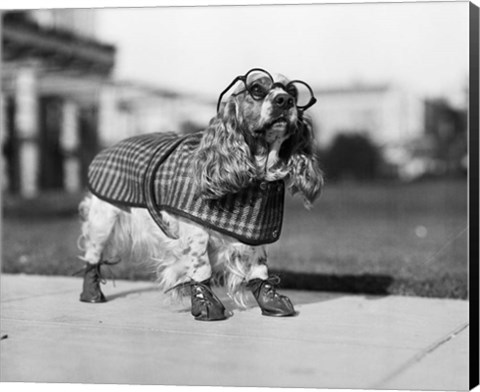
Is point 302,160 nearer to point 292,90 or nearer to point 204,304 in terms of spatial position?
point 292,90

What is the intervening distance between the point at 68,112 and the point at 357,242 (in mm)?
7368

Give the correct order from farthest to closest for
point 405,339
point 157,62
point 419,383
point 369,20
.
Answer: point 157,62
point 369,20
point 405,339
point 419,383

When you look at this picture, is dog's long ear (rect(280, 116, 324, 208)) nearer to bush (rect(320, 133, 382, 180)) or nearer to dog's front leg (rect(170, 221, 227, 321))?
dog's front leg (rect(170, 221, 227, 321))

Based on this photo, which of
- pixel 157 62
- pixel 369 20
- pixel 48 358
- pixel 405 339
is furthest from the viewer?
pixel 157 62

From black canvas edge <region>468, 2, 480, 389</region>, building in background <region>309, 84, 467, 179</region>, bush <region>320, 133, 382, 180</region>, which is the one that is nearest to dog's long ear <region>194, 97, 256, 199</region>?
black canvas edge <region>468, 2, 480, 389</region>

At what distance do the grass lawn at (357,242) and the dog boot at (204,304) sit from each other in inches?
59.2

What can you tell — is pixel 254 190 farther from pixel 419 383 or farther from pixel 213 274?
pixel 419 383

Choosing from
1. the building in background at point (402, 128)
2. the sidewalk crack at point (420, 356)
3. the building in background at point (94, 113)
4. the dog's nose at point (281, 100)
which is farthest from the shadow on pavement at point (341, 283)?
the building in background at point (402, 128)

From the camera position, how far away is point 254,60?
7555 mm

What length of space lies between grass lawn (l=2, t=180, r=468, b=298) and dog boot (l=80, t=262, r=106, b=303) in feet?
3.88

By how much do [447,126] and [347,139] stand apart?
243 centimetres

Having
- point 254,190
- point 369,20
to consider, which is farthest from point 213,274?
point 369,20

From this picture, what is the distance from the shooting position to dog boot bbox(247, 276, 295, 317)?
4.77 metres

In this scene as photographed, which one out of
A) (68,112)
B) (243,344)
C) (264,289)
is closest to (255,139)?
(264,289)
